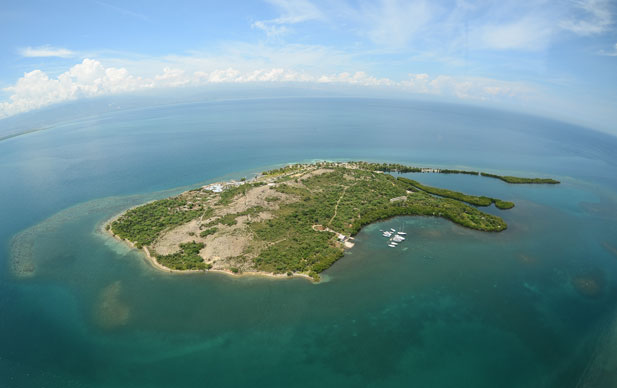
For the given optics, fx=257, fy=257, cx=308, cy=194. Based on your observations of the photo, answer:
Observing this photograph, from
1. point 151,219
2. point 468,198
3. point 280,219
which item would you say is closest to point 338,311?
point 280,219

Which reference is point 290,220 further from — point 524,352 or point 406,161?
point 406,161

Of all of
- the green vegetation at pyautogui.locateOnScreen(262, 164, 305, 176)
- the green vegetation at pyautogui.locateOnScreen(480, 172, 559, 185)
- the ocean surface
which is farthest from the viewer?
the green vegetation at pyautogui.locateOnScreen(262, 164, 305, 176)

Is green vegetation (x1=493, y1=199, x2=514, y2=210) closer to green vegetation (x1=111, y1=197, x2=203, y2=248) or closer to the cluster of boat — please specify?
the cluster of boat

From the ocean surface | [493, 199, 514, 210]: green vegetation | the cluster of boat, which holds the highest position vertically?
[493, 199, 514, 210]: green vegetation

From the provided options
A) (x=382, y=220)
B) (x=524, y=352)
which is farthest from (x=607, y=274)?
(x=382, y=220)

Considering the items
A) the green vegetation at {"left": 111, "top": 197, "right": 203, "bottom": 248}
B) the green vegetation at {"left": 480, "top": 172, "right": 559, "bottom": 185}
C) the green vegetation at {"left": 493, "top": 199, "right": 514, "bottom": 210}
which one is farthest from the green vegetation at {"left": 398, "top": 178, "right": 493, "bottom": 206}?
the green vegetation at {"left": 111, "top": 197, "right": 203, "bottom": 248}

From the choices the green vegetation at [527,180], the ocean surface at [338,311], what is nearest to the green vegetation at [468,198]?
the ocean surface at [338,311]

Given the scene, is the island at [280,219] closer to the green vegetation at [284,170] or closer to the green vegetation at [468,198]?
the green vegetation at [468,198]
